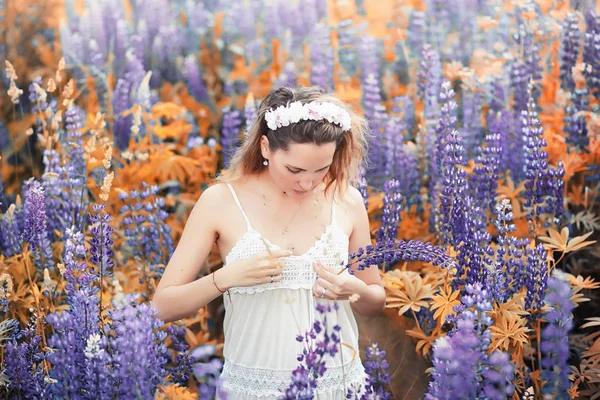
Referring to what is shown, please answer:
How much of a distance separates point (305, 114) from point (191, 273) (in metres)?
0.58

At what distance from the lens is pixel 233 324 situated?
2.33m

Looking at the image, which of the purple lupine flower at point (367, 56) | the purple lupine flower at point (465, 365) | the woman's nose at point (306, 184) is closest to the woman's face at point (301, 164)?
the woman's nose at point (306, 184)

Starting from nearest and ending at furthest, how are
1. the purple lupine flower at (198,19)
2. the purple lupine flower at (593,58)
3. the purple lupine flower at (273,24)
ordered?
the purple lupine flower at (593,58) → the purple lupine flower at (273,24) → the purple lupine flower at (198,19)

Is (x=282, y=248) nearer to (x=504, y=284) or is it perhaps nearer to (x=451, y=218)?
(x=451, y=218)

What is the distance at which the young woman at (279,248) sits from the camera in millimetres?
2156

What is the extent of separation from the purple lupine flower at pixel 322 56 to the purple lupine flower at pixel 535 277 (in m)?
1.66

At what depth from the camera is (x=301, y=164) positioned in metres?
2.14

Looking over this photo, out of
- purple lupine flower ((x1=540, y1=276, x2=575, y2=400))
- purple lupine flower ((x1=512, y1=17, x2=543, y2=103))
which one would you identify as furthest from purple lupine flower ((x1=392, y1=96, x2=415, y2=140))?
purple lupine flower ((x1=540, y1=276, x2=575, y2=400))

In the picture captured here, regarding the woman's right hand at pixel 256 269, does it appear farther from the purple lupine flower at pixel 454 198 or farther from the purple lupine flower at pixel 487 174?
the purple lupine flower at pixel 487 174

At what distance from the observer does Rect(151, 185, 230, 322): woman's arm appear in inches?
85.0

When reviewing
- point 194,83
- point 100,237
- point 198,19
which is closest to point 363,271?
point 100,237

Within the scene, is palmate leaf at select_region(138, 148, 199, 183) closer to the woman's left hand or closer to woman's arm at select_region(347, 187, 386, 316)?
woman's arm at select_region(347, 187, 386, 316)

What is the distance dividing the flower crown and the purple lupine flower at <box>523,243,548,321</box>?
69 cm

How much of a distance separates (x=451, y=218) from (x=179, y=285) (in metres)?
0.90
